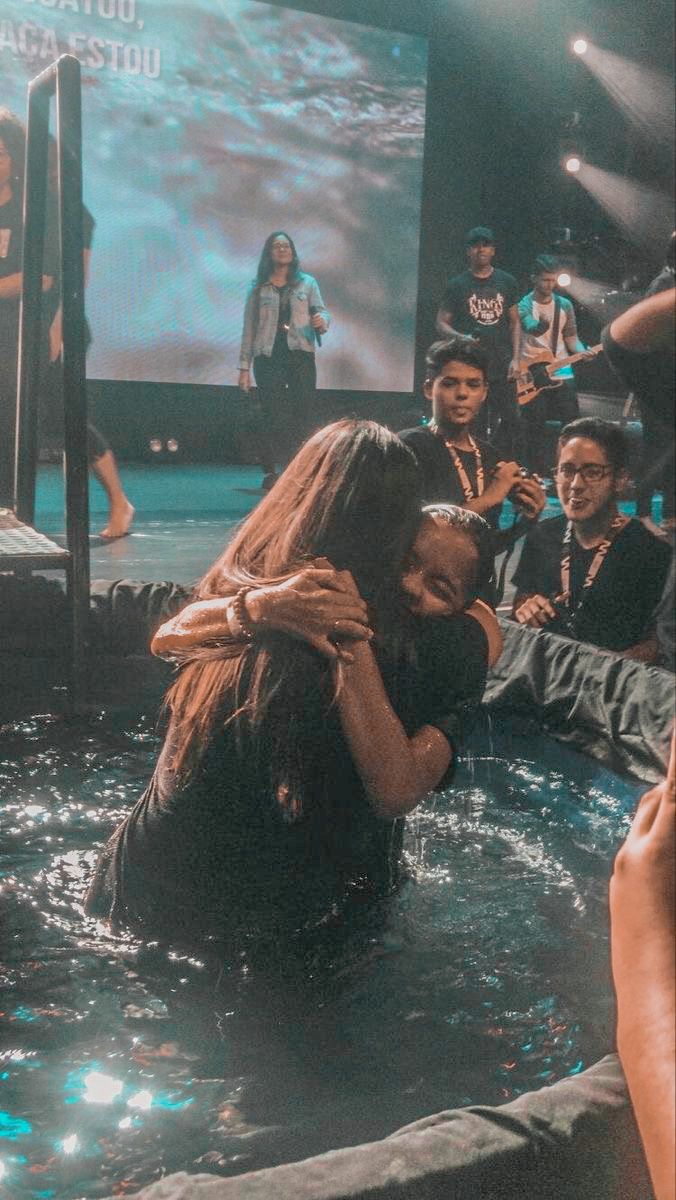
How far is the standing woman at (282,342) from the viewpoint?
9.48m

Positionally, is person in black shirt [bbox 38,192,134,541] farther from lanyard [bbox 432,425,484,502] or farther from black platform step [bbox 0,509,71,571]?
lanyard [bbox 432,425,484,502]

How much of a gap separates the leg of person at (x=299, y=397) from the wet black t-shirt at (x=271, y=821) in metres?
7.88

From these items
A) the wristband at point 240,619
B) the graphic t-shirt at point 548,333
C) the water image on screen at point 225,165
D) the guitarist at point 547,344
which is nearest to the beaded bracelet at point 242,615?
the wristband at point 240,619

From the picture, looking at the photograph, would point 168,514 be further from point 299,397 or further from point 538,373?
point 538,373

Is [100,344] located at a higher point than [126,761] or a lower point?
higher

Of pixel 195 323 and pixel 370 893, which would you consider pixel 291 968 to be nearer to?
pixel 370 893

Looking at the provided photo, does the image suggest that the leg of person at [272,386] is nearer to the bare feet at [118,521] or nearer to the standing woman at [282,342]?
the standing woman at [282,342]

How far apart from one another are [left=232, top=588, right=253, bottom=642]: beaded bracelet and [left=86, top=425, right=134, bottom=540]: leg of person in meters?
5.33

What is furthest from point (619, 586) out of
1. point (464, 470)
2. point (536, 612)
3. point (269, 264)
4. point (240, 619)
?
point (269, 264)

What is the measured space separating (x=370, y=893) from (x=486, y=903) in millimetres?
649

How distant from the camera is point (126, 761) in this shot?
386cm

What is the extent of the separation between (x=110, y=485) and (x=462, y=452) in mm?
3484

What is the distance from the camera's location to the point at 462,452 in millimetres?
4383

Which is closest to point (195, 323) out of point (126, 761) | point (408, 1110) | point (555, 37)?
point (555, 37)
